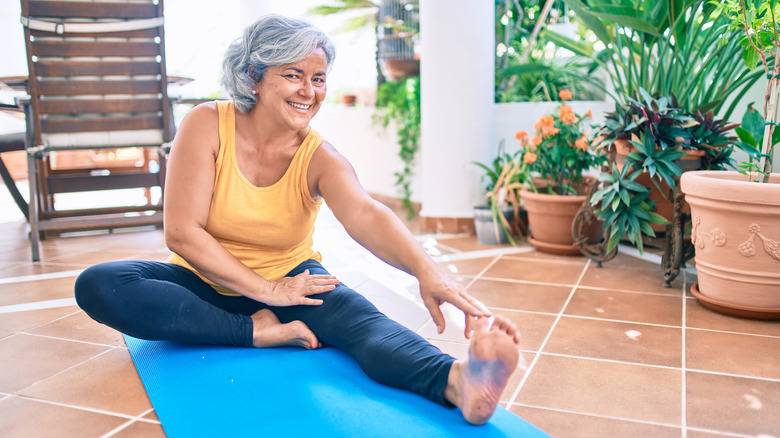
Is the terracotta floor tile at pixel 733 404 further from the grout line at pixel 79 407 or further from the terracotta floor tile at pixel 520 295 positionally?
the grout line at pixel 79 407

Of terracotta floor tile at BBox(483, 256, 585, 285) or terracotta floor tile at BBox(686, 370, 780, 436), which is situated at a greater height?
terracotta floor tile at BBox(686, 370, 780, 436)

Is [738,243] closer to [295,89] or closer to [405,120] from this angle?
[295,89]

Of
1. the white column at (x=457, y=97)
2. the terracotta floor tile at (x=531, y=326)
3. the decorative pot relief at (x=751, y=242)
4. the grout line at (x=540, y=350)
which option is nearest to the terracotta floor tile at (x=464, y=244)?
the white column at (x=457, y=97)

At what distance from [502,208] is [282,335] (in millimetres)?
1922

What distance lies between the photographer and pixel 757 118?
89.1 inches

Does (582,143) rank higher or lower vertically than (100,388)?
higher

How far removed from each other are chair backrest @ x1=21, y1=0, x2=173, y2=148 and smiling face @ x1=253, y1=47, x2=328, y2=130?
6.36 feet

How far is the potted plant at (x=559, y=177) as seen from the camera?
300 cm

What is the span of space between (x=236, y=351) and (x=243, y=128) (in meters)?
0.64

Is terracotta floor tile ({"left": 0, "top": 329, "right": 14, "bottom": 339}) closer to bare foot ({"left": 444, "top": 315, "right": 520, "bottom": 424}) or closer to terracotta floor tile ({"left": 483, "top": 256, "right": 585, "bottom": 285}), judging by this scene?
bare foot ({"left": 444, "top": 315, "right": 520, "bottom": 424})

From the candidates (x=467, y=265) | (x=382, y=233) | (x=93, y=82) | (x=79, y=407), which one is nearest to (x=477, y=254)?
(x=467, y=265)

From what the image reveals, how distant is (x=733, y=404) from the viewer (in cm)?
149

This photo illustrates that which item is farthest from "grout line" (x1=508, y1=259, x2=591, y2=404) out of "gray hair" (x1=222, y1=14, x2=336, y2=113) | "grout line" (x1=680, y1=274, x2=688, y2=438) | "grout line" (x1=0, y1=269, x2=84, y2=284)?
"grout line" (x1=0, y1=269, x2=84, y2=284)

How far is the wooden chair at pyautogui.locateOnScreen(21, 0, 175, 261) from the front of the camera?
10.4 ft
